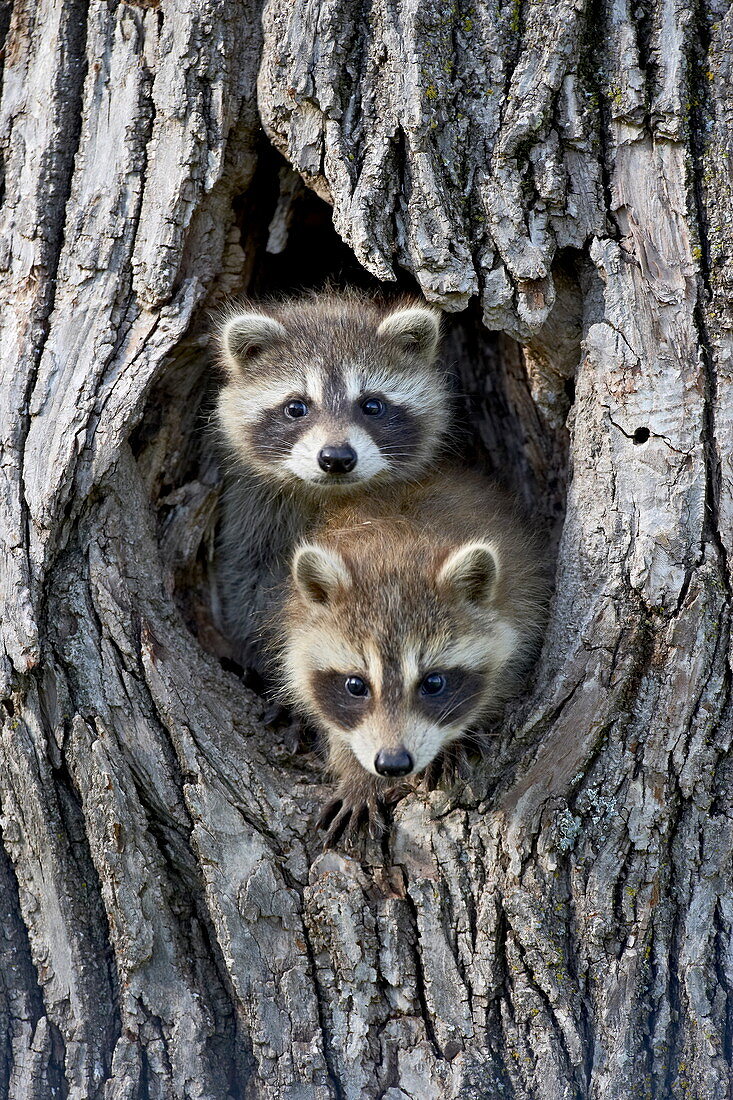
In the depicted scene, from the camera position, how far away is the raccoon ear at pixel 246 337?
15.7 feet

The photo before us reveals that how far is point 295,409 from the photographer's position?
5.00 meters

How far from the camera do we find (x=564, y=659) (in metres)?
3.78

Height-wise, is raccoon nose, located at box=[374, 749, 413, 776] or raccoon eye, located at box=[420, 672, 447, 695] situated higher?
raccoon eye, located at box=[420, 672, 447, 695]

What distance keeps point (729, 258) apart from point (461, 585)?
1.57 meters

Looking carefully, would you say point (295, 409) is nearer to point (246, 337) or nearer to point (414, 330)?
point (246, 337)

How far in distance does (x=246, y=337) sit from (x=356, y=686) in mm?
1854

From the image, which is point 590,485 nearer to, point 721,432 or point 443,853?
point 721,432

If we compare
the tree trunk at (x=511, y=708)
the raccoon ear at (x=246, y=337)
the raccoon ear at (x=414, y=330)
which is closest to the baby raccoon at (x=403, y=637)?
the tree trunk at (x=511, y=708)

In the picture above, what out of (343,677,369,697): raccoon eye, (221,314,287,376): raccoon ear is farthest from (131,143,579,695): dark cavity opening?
(343,677,369,697): raccoon eye

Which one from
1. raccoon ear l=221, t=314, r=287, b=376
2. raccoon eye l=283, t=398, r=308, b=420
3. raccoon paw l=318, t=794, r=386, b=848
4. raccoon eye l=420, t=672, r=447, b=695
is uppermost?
raccoon ear l=221, t=314, r=287, b=376

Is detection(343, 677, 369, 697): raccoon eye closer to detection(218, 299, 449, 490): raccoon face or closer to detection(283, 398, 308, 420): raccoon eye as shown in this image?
detection(218, 299, 449, 490): raccoon face

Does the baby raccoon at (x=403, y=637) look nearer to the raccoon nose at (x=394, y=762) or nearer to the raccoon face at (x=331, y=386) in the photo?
the raccoon nose at (x=394, y=762)

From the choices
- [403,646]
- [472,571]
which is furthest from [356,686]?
[472,571]

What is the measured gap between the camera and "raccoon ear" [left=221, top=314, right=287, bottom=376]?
188 inches
